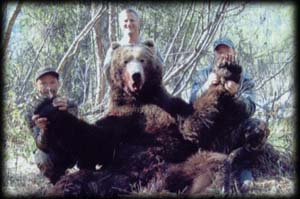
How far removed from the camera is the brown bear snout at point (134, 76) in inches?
132

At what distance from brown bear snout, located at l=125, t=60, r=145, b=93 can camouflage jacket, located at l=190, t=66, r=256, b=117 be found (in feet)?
0.96

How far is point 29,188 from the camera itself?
11.3 ft

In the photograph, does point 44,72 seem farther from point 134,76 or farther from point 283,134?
point 283,134

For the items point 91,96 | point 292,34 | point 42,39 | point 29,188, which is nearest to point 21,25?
point 42,39

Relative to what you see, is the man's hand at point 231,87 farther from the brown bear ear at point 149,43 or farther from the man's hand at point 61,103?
the man's hand at point 61,103

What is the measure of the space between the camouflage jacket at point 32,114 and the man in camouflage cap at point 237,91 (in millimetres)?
637

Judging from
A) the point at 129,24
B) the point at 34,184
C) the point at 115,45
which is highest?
the point at 129,24

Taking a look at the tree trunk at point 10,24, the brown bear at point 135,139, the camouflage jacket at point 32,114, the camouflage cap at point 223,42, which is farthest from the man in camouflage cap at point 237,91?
the tree trunk at point 10,24

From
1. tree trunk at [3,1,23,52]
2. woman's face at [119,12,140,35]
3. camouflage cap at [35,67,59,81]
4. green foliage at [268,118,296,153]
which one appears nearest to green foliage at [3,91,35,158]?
camouflage cap at [35,67,59,81]

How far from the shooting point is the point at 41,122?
133 inches

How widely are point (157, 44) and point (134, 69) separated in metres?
0.22

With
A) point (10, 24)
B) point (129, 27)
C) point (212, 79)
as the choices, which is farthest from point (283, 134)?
point (10, 24)

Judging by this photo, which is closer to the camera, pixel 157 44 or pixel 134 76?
pixel 134 76

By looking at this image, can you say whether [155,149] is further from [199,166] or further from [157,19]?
[157,19]
